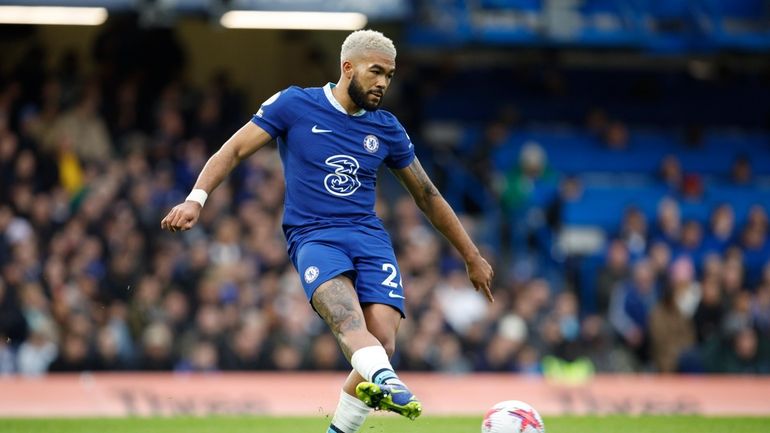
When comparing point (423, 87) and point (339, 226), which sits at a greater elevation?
point (423, 87)

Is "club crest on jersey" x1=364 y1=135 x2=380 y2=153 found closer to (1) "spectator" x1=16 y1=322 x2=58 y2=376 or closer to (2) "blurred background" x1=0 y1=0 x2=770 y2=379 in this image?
(2) "blurred background" x1=0 y1=0 x2=770 y2=379

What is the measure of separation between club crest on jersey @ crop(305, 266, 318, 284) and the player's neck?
969 mm

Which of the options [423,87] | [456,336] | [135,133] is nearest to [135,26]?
[135,133]

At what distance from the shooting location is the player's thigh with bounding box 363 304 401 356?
8117mm

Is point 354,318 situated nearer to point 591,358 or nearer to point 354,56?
point 354,56

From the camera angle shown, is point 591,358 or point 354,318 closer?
point 354,318

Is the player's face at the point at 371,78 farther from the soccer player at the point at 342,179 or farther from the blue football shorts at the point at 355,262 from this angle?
the blue football shorts at the point at 355,262

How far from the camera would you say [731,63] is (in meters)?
24.7

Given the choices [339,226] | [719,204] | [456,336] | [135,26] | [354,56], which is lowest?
[339,226]

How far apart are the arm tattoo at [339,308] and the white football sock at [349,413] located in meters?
0.53

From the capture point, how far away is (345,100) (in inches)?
327

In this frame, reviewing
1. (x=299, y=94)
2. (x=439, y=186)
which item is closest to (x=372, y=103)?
(x=299, y=94)

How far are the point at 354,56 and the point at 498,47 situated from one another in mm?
13249

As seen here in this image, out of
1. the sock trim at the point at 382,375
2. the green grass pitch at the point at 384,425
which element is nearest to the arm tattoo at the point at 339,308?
the sock trim at the point at 382,375
